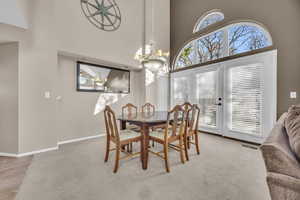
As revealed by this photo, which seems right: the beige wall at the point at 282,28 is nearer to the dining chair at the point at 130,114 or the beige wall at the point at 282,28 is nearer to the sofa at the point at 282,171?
the sofa at the point at 282,171

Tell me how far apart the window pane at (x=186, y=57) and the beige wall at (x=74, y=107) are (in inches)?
108

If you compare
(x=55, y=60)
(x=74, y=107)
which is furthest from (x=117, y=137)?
(x=55, y=60)

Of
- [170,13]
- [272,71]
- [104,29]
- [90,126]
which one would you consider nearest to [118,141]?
[90,126]

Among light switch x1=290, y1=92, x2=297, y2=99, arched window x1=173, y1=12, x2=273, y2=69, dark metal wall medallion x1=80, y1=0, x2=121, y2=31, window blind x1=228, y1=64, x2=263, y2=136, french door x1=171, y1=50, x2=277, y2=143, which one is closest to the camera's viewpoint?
light switch x1=290, y1=92, x2=297, y2=99

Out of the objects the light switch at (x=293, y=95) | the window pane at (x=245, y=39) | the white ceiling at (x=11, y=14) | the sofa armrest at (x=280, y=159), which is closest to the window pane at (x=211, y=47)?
the window pane at (x=245, y=39)

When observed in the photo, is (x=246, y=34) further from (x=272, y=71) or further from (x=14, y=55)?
(x=14, y=55)

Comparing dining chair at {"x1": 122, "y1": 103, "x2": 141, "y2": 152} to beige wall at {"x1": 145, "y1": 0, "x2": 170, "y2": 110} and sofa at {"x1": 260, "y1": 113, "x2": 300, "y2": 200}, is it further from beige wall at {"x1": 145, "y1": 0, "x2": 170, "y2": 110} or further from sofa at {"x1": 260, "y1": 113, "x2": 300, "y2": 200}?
sofa at {"x1": 260, "y1": 113, "x2": 300, "y2": 200}

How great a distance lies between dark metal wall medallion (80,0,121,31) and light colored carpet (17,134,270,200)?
3.22 m

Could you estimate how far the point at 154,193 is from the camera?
4.90ft

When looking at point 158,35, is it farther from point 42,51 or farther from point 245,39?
point 42,51

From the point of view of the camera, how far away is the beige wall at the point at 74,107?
3191 millimetres

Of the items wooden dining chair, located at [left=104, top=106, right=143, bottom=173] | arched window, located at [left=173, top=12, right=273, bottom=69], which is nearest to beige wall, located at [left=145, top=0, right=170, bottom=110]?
arched window, located at [left=173, top=12, right=273, bottom=69]

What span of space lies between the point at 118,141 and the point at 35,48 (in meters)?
2.48

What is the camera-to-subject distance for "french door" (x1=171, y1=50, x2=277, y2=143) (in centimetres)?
288
